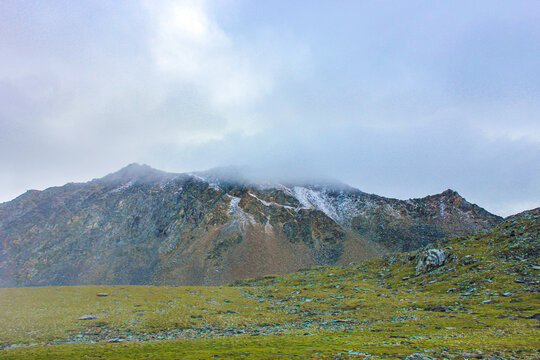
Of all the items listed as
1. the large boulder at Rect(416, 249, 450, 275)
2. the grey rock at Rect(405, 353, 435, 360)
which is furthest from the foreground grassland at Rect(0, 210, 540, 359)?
the large boulder at Rect(416, 249, 450, 275)

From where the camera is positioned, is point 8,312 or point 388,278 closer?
point 8,312

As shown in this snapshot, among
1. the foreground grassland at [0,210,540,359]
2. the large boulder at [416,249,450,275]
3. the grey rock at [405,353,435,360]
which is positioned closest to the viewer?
the grey rock at [405,353,435,360]

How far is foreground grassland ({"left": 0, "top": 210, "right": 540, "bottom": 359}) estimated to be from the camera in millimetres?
24328

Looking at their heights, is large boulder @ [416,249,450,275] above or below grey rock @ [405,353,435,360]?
below

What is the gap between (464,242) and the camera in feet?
278

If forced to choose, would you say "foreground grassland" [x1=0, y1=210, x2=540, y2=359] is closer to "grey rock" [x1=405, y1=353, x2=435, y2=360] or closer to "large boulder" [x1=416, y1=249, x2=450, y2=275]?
"grey rock" [x1=405, y1=353, x2=435, y2=360]

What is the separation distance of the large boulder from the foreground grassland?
272 cm

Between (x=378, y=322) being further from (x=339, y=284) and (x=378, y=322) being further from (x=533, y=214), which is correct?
(x=533, y=214)

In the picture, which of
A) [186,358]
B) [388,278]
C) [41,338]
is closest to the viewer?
[186,358]

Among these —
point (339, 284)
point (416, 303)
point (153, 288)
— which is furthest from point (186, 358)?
point (339, 284)

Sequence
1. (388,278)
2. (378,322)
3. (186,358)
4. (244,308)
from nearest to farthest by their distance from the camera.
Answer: (186,358) → (378,322) → (244,308) → (388,278)

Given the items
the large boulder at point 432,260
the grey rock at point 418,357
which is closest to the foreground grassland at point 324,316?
the grey rock at point 418,357

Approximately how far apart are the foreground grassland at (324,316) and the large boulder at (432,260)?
8.93 feet

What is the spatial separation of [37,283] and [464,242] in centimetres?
26372
